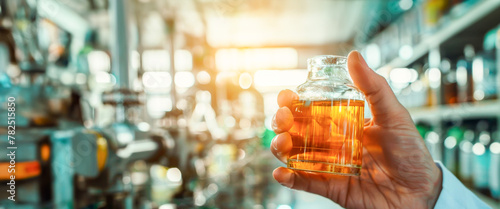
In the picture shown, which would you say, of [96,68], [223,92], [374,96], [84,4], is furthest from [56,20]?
[374,96]

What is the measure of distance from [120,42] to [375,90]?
1.99 ft

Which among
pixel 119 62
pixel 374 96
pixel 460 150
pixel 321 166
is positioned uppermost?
pixel 119 62

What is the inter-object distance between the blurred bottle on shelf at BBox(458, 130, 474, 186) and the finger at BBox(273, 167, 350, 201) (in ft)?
3.24

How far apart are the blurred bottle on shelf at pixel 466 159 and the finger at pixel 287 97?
4.05 ft

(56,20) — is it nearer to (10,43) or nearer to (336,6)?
(10,43)

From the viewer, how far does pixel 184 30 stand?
2.38 m

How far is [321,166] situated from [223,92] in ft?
9.64

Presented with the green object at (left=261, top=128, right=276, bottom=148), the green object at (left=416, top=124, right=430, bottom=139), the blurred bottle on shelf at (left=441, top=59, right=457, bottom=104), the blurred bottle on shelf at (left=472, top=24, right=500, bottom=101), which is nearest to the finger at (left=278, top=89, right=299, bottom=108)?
the blurred bottle on shelf at (left=472, top=24, right=500, bottom=101)

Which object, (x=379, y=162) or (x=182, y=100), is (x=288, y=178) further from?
(x=182, y=100)

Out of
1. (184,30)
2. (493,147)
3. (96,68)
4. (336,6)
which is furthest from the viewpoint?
(336,6)

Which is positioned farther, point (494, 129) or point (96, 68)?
point (96, 68)

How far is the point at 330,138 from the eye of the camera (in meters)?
0.63

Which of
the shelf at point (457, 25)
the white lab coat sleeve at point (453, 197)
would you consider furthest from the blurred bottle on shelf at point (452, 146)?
the white lab coat sleeve at point (453, 197)

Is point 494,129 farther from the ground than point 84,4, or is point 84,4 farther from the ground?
point 84,4
